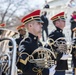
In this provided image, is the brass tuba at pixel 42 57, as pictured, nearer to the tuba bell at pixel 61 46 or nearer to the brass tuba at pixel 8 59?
the tuba bell at pixel 61 46

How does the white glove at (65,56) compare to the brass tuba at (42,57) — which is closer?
the brass tuba at (42,57)

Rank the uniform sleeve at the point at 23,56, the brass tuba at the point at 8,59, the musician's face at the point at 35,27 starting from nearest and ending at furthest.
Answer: the brass tuba at the point at 8,59 < the uniform sleeve at the point at 23,56 < the musician's face at the point at 35,27

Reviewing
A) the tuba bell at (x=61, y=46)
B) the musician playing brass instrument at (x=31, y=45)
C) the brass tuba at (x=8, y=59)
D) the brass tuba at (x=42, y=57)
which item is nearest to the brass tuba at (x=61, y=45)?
the tuba bell at (x=61, y=46)

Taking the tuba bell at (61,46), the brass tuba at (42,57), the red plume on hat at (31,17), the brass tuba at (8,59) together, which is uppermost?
the red plume on hat at (31,17)

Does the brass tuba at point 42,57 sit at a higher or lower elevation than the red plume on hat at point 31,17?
lower

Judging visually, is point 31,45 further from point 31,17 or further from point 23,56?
point 31,17

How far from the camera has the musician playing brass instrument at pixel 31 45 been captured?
5215 mm

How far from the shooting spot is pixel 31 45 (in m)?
5.24

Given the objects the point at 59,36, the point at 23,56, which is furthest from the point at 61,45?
the point at 23,56

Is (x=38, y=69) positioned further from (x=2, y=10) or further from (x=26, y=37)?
(x=2, y=10)

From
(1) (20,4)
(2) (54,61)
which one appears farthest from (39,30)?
(1) (20,4)

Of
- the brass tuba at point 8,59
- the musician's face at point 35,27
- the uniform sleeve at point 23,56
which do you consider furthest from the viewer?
the musician's face at point 35,27

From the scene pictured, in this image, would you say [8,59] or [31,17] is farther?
[31,17]

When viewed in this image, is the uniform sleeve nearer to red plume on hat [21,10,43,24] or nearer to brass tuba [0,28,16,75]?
red plume on hat [21,10,43,24]
